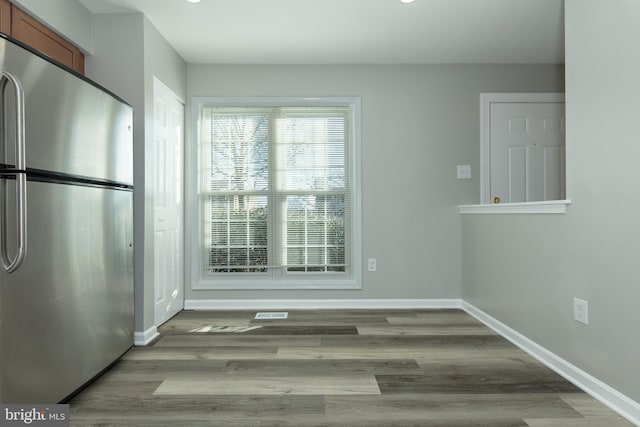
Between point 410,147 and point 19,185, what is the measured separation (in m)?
3.21

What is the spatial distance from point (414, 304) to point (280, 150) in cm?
193

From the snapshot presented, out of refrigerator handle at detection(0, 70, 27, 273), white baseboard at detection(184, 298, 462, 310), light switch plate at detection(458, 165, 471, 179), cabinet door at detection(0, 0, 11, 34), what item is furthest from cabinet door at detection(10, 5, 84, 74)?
light switch plate at detection(458, 165, 471, 179)

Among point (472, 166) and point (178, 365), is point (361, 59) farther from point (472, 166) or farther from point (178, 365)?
point (178, 365)

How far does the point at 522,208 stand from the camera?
2.85 meters

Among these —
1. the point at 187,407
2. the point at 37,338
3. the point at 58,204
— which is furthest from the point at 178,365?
the point at 58,204

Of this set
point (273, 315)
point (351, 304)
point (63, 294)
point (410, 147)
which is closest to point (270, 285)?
point (273, 315)

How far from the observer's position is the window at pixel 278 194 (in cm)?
413

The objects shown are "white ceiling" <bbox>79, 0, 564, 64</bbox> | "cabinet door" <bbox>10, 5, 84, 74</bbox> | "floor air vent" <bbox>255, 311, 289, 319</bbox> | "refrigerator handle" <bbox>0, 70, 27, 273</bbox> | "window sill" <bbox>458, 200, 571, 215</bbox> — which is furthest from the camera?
"floor air vent" <bbox>255, 311, 289, 319</bbox>

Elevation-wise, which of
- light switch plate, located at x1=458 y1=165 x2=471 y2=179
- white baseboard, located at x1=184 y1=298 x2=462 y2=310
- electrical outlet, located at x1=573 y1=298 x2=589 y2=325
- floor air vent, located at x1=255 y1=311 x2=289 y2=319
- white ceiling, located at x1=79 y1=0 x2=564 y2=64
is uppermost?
white ceiling, located at x1=79 y1=0 x2=564 y2=64

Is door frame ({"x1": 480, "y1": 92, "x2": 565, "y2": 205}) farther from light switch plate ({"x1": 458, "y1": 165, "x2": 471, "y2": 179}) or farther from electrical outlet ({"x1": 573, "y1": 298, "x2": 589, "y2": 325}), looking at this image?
electrical outlet ({"x1": 573, "y1": 298, "x2": 589, "y2": 325})

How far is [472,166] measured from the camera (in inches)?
160

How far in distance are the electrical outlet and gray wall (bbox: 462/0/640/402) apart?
3 cm

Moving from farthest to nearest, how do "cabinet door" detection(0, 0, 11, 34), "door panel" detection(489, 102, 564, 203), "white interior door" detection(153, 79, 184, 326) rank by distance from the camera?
1. "door panel" detection(489, 102, 564, 203)
2. "white interior door" detection(153, 79, 184, 326)
3. "cabinet door" detection(0, 0, 11, 34)

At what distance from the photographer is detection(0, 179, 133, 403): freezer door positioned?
1.62 m
